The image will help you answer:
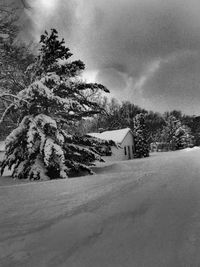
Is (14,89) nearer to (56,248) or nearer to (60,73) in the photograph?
(60,73)

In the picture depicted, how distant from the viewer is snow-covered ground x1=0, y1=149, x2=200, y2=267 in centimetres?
225

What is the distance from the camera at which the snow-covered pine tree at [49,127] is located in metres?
10.1

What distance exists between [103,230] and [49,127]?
8.28 m

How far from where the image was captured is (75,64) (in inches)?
503

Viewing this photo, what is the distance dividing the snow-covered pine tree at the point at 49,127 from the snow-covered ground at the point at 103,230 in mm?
5411

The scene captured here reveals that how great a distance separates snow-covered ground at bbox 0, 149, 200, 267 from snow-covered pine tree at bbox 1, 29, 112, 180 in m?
5.41

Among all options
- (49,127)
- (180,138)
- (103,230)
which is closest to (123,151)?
(180,138)

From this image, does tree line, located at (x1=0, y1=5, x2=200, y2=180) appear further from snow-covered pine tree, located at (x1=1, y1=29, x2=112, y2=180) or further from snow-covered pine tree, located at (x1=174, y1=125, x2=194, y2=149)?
snow-covered pine tree, located at (x1=174, y1=125, x2=194, y2=149)

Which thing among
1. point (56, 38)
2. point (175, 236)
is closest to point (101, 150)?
point (56, 38)

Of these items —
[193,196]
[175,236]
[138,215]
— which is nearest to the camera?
[175,236]

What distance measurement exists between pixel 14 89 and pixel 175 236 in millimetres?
19564

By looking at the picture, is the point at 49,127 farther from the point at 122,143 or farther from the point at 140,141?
the point at 140,141

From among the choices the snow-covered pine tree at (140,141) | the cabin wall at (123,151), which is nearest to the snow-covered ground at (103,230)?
the cabin wall at (123,151)

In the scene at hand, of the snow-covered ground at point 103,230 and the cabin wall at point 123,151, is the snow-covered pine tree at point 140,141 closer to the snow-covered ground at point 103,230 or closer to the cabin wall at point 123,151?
the cabin wall at point 123,151
